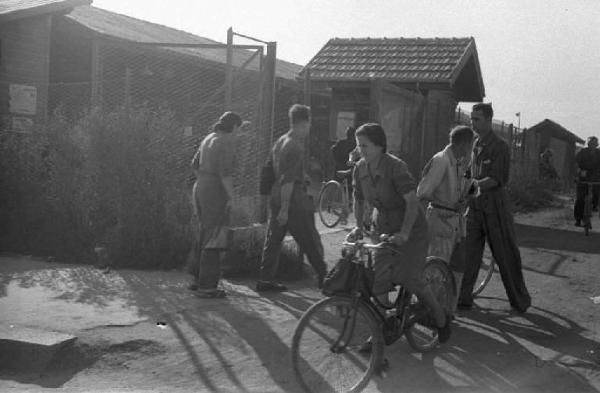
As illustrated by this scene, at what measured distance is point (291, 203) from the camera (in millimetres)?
7184

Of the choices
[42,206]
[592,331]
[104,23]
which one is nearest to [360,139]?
[592,331]

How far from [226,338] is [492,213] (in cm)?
287

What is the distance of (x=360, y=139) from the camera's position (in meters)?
5.06

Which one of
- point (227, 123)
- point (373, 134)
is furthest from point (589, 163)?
point (373, 134)

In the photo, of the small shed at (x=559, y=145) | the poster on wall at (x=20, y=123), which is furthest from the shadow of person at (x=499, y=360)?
the small shed at (x=559, y=145)

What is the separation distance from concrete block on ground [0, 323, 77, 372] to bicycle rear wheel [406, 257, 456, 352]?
2.47 meters

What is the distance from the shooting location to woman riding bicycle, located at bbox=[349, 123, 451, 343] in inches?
197

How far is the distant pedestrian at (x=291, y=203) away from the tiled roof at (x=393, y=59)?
1106 centimetres

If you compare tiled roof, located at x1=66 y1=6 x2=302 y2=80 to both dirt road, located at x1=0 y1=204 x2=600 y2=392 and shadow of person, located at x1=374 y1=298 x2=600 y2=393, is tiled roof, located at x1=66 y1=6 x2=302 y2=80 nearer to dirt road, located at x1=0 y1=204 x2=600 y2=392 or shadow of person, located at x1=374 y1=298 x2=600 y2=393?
dirt road, located at x1=0 y1=204 x2=600 y2=392

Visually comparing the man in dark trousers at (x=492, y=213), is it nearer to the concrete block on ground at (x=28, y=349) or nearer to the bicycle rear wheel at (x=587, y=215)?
the concrete block on ground at (x=28, y=349)

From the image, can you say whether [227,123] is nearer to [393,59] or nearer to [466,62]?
[393,59]

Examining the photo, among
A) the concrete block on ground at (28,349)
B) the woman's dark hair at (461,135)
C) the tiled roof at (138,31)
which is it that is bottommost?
the concrete block on ground at (28,349)

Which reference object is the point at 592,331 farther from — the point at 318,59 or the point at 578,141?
the point at 578,141

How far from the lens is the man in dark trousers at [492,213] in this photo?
277 inches
